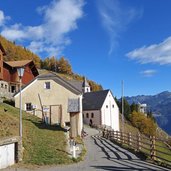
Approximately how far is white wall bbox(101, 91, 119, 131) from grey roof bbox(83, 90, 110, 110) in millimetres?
893

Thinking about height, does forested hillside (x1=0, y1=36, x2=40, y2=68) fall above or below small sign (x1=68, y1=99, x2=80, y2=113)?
above

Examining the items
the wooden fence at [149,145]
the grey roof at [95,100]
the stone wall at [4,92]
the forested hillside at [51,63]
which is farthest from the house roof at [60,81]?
the forested hillside at [51,63]

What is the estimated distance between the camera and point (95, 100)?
268 feet

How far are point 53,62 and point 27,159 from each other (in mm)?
154392

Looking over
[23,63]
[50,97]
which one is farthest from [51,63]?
[50,97]

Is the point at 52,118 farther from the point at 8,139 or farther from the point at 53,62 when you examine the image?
the point at 53,62

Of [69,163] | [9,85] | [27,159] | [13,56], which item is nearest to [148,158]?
[69,163]

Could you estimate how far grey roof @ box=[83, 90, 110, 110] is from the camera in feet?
260

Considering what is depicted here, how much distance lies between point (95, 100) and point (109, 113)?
4.27 m

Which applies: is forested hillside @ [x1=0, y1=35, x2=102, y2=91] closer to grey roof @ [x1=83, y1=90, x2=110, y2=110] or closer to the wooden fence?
grey roof @ [x1=83, y1=90, x2=110, y2=110]

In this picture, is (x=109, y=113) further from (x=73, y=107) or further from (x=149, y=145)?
(x=149, y=145)

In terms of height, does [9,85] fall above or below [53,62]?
below

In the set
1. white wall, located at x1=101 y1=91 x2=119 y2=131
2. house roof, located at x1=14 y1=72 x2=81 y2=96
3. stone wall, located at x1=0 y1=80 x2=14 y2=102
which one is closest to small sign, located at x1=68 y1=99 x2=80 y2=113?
house roof, located at x1=14 y1=72 x2=81 y2=96

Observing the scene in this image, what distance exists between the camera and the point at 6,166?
661 inches
